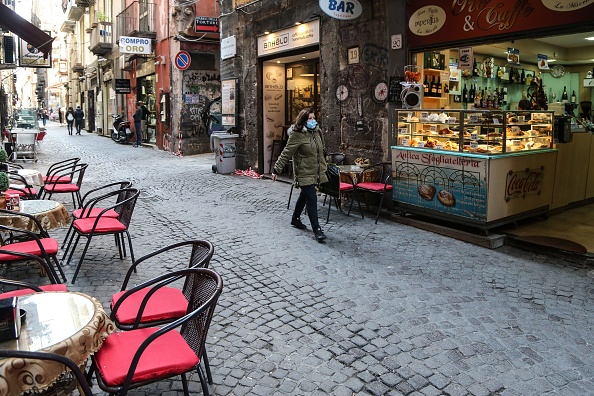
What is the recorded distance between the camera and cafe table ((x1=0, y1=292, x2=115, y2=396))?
7.11ft

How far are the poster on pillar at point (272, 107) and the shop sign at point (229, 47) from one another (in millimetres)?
1307

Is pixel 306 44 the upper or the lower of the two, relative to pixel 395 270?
upper

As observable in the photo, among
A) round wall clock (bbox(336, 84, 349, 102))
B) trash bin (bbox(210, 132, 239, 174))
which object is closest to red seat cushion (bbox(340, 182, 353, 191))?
round wall clock (bbox(336, 84, 349, 102))

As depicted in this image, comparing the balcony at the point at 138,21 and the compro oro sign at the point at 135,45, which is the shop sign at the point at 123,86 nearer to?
the balcony at the point at 138,21

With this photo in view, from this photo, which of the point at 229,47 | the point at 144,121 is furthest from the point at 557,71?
the point at 144,121

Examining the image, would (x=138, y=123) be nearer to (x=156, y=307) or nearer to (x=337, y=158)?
(x=337, y=158)

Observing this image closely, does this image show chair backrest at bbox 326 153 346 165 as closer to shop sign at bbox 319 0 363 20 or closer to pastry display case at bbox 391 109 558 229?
pastry display case at bbox 391 109 558 229

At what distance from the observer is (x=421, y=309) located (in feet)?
14.7

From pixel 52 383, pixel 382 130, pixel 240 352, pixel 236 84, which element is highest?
pixel 236 84


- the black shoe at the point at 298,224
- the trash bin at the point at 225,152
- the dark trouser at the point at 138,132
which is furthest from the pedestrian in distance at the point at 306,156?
the dark trouser at the point at 138,132

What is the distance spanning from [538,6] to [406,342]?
15.4 feet

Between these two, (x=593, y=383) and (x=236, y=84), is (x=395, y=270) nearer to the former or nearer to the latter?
(x=593, y=383)

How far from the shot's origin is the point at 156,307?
10.7ft

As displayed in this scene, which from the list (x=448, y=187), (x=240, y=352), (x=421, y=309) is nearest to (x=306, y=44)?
(x=448, y=187)
